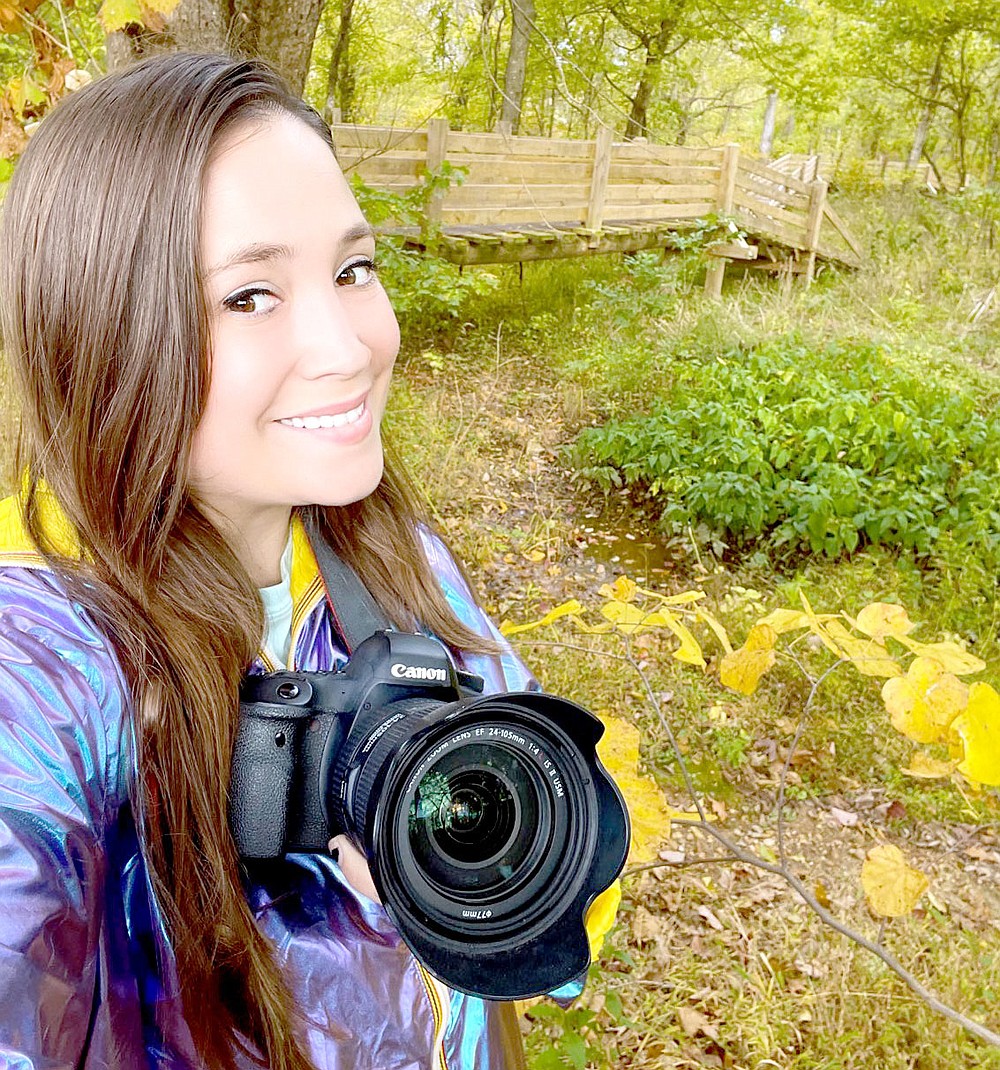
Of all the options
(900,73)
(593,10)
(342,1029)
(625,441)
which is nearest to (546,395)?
(625,441)

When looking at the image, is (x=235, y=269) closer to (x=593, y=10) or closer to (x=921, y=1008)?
(x=921, y=1008)

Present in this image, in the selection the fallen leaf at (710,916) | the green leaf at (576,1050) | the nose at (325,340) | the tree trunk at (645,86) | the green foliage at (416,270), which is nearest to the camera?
the nose at (325,340)

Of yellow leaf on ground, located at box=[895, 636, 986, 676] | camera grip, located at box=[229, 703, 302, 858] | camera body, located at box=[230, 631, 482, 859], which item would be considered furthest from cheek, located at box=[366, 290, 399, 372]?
yellow leaf on ground, located at box=[895, 636, 986, 676]

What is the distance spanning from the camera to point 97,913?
3.03 feet

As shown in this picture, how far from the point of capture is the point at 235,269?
3.34 ft

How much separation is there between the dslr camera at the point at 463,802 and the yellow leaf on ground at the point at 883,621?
2.68 feet

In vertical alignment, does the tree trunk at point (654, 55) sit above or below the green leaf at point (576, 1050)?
above

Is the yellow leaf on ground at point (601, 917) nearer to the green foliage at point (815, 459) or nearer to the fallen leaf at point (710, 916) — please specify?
the fallen leaf at point (710, 916)

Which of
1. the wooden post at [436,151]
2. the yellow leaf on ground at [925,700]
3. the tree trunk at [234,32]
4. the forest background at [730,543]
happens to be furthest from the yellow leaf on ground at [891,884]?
the wooden post at [436,151]

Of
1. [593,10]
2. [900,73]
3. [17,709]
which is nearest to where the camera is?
[17,709]

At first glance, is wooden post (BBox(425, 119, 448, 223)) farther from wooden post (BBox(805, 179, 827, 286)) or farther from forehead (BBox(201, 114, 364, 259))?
forehead (BBox(201, 114, 364, 259))

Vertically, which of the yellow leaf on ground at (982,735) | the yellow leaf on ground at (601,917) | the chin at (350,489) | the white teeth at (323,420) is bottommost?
the yellow leaf on ground at (601,917)

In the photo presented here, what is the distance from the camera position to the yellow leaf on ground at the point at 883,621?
1664 mm

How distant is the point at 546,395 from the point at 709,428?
177 centimetres
